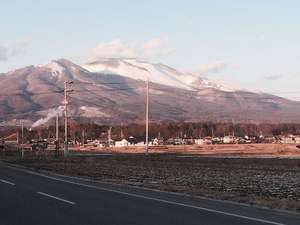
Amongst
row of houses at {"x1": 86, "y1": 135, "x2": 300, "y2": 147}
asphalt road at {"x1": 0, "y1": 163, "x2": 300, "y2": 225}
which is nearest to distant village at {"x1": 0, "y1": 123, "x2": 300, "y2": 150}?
row of houses at {"x1": 86, "y1": 135, "x2": 300, "y2": 147}

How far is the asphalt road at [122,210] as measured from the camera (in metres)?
12.6

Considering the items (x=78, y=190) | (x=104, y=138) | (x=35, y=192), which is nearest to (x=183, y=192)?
(x=78, y=190)

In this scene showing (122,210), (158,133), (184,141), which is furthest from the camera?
(158,133)

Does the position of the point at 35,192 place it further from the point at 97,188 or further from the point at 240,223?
the point at 240,223

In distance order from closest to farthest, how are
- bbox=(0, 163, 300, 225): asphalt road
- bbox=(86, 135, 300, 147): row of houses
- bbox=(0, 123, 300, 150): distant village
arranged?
bbox=(0, 163, 300, 225): asphalt road
bbox=(86, 135, 300, 147): row of houses
bbox=(0, 123, 300, 150): distant village

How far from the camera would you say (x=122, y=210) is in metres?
14.4

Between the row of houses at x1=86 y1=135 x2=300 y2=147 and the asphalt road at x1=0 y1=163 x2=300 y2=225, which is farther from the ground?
the row of houses at x1=86 y1=135 x2=300 y2=147

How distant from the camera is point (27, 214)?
13.6 meters

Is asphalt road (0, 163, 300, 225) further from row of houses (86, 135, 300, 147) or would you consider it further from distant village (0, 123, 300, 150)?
distant village (0, 123, 300, 150)

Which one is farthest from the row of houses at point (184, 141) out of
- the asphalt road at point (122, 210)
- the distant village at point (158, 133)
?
the asphalt road at point (122, 210)

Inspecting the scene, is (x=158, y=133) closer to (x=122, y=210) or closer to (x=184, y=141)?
(x=184, y=141)

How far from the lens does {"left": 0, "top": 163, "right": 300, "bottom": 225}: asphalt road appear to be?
12.6 meters

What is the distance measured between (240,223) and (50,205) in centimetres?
544

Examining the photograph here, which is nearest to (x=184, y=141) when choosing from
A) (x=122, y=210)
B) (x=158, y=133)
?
(x=158, y=133)
